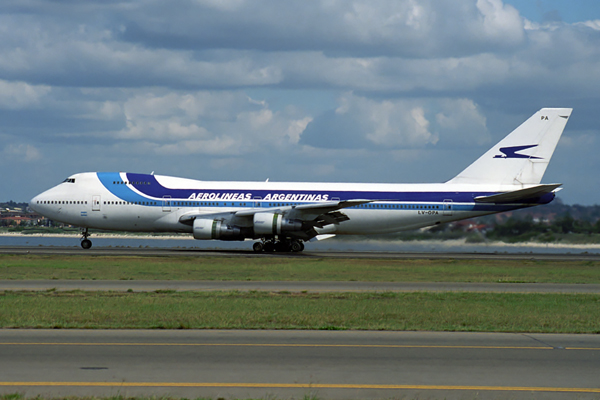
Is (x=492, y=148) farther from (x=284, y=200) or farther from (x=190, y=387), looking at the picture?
(x=190, y=387)

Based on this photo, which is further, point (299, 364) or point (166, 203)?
point (166, 203)

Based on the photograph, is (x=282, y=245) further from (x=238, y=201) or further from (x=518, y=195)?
(x=518, y=195)

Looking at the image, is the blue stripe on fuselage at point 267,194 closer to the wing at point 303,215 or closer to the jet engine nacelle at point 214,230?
the wing at point 303,215

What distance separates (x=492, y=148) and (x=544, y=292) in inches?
997

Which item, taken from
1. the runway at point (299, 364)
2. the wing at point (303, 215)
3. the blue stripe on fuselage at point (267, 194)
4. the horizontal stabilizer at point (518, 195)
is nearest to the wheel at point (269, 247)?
the wing at point (303, 215)

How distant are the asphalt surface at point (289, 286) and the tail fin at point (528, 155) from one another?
20682mm

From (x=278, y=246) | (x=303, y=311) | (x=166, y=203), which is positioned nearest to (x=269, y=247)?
(x=278, y=246)

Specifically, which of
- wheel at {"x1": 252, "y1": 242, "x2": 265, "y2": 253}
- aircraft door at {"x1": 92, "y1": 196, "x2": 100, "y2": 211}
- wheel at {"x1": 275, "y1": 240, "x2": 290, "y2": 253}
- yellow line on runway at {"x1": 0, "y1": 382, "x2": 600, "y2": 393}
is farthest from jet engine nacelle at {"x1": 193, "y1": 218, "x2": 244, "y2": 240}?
yellow line on runway at {"x1": 0, "y1": 382, "x2": 600, "y2": 393}

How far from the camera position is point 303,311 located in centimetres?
1698

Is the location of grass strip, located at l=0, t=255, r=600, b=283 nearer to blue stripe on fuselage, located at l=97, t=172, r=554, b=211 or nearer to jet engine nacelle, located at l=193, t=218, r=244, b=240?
jet engine nacelle, located at l=193, t=218, r=244, b=240

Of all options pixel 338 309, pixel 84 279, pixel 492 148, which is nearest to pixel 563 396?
pixel 338 309

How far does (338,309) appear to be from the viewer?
1759cm

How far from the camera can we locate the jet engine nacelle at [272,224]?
41469 mm

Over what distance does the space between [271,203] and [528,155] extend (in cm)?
1769
